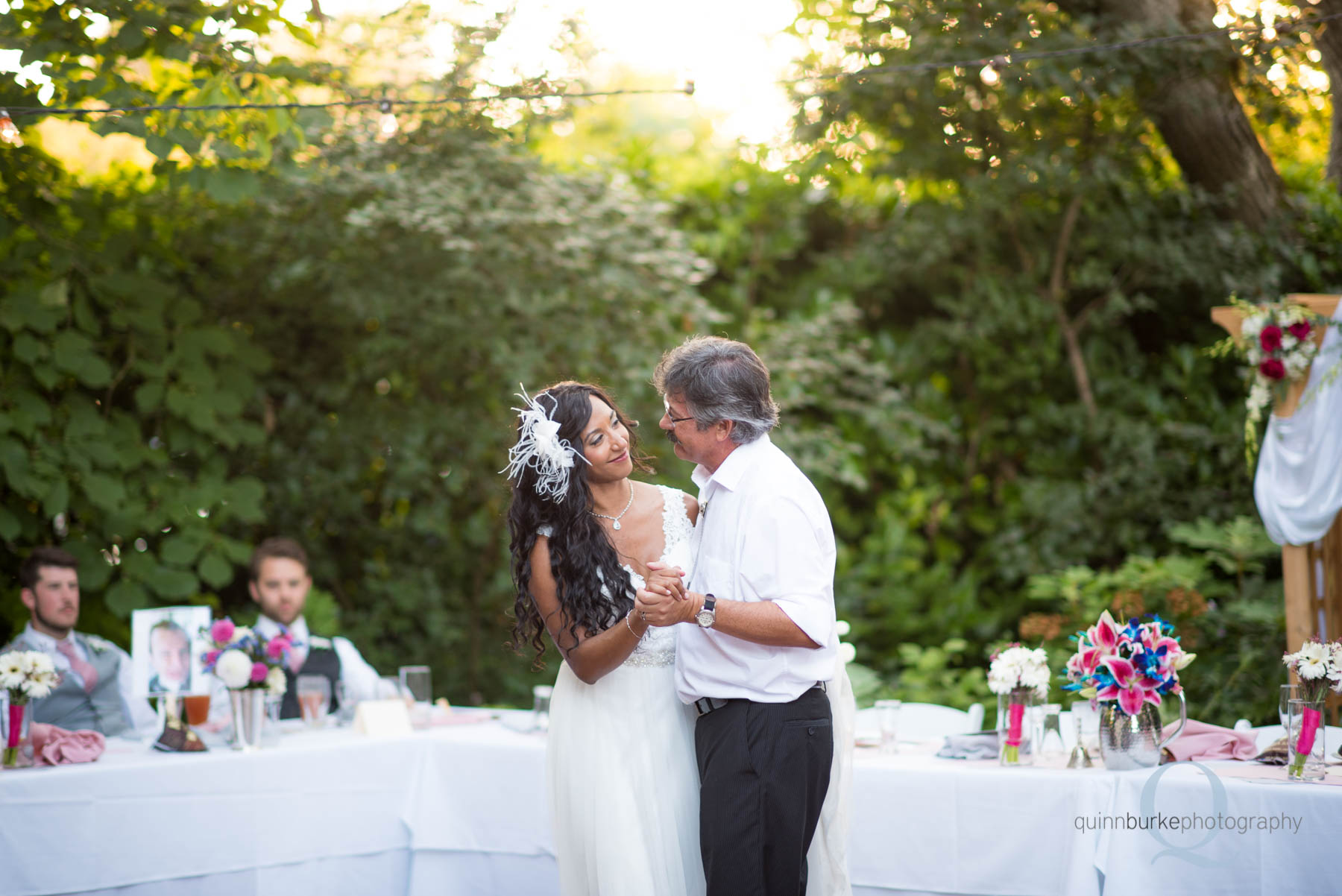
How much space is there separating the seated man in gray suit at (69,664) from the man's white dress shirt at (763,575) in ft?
8.14

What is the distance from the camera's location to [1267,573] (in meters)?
6.07

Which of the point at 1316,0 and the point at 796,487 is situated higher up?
the point at 1316,0

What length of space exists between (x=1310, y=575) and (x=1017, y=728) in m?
1.82

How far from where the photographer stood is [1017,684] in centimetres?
328

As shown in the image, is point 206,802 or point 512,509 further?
point 206,802

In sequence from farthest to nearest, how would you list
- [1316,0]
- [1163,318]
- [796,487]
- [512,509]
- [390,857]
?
[1163,318], [1316,0], [390,857], [512,509], [796,487]

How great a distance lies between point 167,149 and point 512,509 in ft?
7.95

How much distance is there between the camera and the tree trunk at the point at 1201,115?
18.6 feet

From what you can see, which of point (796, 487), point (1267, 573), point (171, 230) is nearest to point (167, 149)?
point (171, 230)

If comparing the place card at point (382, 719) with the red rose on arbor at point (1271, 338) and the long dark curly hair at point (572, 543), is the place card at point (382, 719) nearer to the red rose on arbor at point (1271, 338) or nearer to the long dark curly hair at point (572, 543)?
the long dark curly hair at point (572, 543)

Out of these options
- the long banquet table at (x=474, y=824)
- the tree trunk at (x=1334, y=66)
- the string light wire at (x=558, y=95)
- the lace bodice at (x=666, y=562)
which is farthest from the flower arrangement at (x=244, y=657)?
the tree trunk at (x=1334, y=66)

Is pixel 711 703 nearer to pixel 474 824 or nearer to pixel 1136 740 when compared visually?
pixel 1136 740

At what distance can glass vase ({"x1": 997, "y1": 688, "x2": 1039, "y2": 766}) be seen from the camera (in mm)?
3262

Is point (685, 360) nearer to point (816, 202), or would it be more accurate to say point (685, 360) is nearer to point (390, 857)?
point (390, 857)
